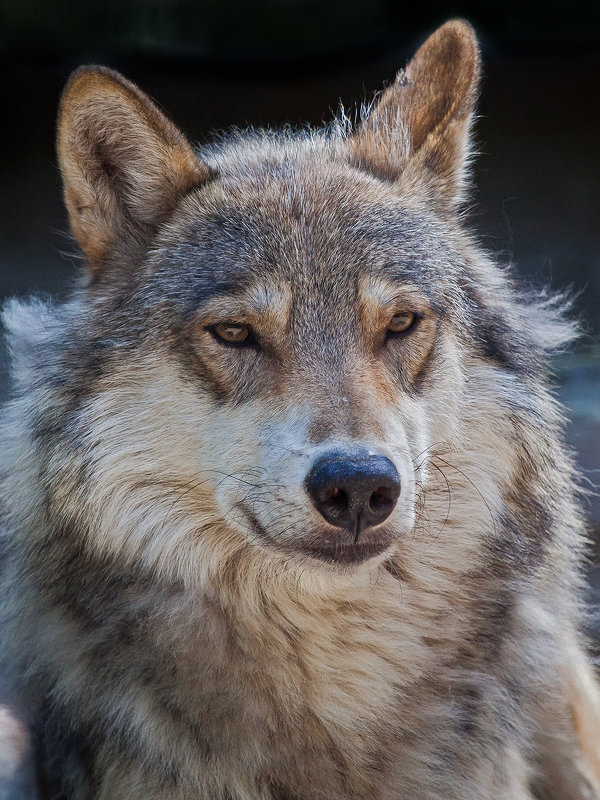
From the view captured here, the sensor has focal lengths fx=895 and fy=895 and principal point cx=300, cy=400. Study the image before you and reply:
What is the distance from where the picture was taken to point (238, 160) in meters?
2.02

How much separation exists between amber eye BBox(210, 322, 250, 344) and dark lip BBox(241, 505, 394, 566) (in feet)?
1.28

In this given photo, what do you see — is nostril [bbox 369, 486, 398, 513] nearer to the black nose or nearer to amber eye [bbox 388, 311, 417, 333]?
the black nose

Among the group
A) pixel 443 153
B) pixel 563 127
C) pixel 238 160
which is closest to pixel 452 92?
pixel 443 153

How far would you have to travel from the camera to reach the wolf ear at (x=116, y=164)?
65.3 inches

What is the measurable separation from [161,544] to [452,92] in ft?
3.68

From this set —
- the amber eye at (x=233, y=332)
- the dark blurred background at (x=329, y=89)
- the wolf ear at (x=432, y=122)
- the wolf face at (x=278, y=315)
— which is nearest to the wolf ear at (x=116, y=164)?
the wolf face at (x=278, y=315)

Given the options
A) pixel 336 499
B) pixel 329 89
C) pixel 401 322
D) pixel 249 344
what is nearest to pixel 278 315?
pixel 249 344

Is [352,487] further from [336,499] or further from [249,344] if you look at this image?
[249,344]

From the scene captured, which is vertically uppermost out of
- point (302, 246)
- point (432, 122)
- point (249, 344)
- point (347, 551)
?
point (432, 122)

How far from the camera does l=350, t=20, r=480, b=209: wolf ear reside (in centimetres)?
190

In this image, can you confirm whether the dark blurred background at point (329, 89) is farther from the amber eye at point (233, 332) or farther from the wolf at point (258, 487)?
the amber eye at point (233, 332)

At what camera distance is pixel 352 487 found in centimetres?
138

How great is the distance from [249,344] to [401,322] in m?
0.30

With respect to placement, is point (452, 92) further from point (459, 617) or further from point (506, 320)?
point (459, 617)
